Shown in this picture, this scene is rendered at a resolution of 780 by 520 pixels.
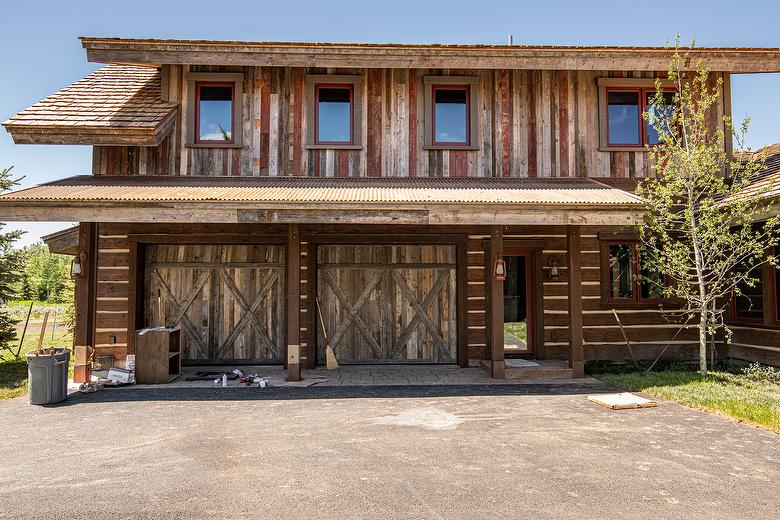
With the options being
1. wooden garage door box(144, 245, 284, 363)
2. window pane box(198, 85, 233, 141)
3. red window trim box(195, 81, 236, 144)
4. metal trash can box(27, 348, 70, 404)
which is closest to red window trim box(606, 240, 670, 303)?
wooden garage door box(144, 245, 284, 363)

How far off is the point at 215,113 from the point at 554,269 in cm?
771

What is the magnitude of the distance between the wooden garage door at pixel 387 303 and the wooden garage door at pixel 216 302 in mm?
1079

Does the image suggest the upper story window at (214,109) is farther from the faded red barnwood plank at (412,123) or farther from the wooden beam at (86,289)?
the faded red barnwood plank at (412,123)

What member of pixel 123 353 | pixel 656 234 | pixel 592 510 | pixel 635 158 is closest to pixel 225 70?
pixel 123 353

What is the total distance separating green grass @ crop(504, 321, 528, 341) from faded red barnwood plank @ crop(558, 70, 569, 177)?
330 cm

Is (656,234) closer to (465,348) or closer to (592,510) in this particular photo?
(465,348)

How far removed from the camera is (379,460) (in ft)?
15.6

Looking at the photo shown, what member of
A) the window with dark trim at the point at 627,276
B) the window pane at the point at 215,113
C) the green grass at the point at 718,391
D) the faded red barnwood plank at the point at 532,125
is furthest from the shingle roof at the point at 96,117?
the green grass at the point at 718,391

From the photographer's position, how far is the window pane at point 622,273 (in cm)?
1024

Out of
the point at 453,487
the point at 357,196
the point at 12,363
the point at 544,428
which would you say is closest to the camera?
the point at 453,487

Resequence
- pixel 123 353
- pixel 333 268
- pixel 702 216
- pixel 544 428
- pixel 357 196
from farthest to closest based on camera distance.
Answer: pixel 333 268, pixel 123 353, pixel 702 216, pixel 357 196, pixel 544 428

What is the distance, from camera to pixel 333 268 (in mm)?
10133

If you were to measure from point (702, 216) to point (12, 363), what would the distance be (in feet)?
46.8

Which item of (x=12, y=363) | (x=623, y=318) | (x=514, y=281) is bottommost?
(x=12, y=363)
